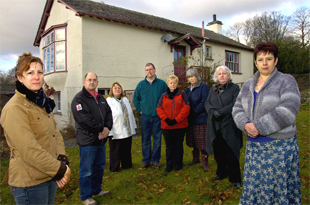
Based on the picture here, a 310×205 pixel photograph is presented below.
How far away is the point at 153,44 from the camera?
13.8 meters

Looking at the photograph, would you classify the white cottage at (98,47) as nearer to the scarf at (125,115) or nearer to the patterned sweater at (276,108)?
the scarf at (125,115)

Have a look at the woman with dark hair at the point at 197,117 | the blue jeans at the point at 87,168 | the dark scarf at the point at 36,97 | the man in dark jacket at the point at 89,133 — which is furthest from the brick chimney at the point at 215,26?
the dark scarf at the point at 36,97

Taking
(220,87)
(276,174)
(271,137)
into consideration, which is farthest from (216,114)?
(276,174)

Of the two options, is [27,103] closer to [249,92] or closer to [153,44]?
[249,92]

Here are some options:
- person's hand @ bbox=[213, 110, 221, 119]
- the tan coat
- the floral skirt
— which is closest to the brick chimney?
person's hand @ bbox=[213, 110, 221, 119]

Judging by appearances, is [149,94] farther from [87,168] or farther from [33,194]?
[33,194]

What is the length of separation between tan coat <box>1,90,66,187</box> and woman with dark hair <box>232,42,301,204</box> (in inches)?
90.0

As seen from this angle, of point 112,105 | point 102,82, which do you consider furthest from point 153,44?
point 112,105

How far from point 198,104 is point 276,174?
2.51 meters

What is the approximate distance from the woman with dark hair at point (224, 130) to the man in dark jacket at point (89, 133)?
206cm

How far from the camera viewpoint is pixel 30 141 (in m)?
1.93

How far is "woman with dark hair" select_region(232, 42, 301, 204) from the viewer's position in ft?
7.97

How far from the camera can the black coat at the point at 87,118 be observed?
353cm

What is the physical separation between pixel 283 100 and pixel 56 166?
258 cm
